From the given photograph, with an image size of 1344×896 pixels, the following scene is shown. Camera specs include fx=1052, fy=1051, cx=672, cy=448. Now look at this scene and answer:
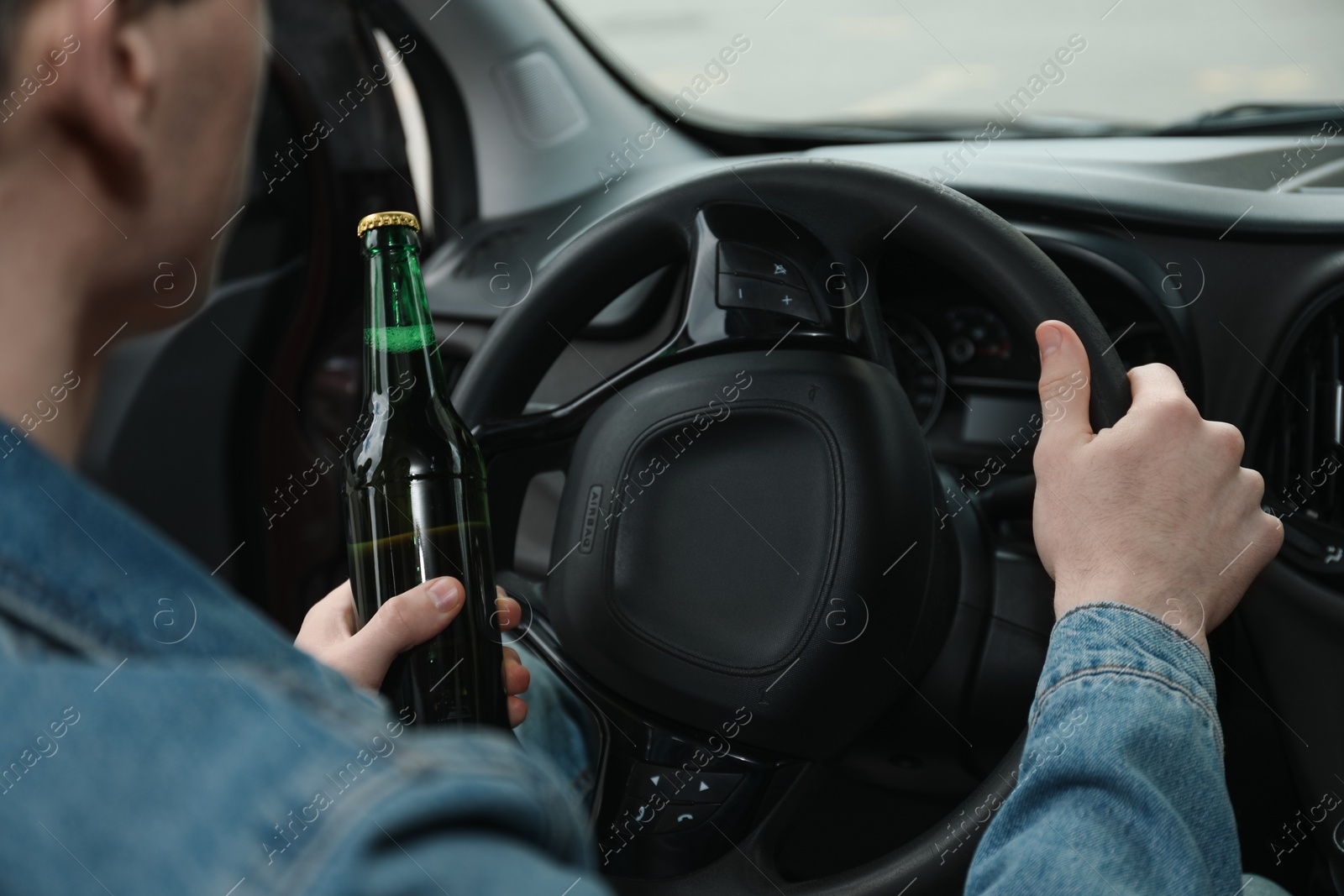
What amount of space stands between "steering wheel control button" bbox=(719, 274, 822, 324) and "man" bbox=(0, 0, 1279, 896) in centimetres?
45

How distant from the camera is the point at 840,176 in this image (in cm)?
81

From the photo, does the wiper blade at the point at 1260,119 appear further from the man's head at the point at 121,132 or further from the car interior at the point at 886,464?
the man's head at the point at 121,132

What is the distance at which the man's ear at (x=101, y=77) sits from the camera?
1.18 ft

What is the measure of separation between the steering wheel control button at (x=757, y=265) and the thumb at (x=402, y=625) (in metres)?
0.36

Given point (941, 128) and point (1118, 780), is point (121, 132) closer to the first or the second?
point (1118, 780)

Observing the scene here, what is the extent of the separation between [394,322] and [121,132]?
362 mm

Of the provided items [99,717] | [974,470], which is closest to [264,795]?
[99,717]

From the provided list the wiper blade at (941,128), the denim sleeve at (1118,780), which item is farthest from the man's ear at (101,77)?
the wiper blade at (941,128)

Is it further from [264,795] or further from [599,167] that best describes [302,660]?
[599,167]

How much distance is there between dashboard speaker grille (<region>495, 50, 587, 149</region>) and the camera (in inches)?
64.4

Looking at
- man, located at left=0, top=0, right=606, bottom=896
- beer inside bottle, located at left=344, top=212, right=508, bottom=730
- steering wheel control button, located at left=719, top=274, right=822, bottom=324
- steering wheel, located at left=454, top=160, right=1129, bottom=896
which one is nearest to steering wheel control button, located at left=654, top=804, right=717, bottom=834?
steering wheel, located at left=454, top=160, right=1129, bottom=896

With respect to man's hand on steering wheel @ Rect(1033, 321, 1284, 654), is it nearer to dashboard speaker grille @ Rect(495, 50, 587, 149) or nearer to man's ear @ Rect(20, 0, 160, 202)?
man's ear @ Rect(20, 0, 160, 202)

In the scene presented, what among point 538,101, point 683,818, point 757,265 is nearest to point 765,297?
point 757,265

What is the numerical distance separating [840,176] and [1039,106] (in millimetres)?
804
